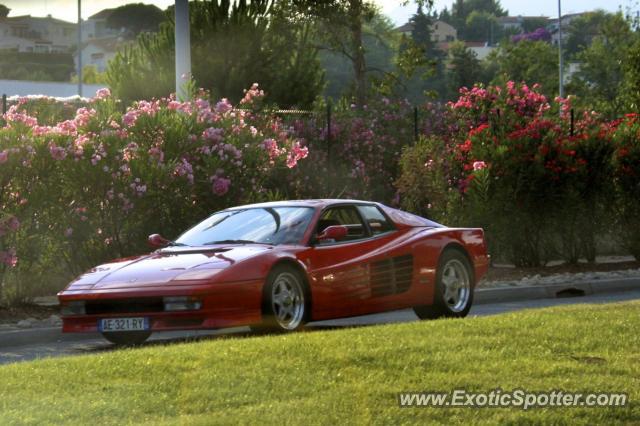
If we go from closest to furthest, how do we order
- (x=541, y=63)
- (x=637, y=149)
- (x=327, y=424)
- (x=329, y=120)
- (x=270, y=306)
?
(x=327, y=424), (x=270, y=306), (x=637, y=149), (x=329, y=120), (x=541, y=63)

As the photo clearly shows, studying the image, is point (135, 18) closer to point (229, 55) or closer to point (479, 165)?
point (229, 55)

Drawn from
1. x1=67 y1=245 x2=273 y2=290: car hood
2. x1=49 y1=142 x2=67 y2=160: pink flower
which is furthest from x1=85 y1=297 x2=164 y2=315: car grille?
x1=49 y1=142 x2=67 y2=160: pink flower

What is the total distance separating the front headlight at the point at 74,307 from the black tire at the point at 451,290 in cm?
368

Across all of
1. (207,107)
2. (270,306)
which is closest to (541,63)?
(207,107)

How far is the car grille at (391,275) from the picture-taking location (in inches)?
575

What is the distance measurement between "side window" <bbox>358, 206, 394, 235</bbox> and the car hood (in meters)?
1.50

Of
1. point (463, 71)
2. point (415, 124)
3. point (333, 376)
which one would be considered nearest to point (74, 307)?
point (333, 376)

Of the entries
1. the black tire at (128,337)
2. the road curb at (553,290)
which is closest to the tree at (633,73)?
the road curb at (553,290)

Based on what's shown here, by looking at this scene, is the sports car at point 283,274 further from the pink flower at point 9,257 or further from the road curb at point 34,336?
the pink flower at point 9,257

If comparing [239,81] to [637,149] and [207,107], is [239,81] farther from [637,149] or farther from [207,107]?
[207,107]

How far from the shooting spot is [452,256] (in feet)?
51.0

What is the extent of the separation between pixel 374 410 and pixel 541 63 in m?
89.3

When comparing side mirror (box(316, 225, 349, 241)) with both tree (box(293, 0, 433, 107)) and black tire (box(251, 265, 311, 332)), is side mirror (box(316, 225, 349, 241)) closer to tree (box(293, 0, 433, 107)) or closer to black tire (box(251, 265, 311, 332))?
black tire (box(251, 265, 311, 332))

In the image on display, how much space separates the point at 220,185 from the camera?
18.6 metres
